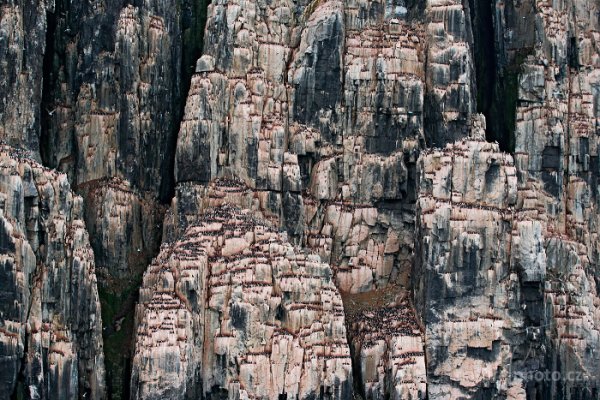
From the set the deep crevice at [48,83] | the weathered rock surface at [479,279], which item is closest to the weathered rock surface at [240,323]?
the weathered rock surface at [479,279]

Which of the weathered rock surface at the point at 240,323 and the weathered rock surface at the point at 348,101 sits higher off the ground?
the weathered rock surface at the point at 348,101

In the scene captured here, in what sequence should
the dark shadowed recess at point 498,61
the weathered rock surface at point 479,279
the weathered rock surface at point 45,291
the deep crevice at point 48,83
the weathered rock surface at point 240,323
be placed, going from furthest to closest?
1. the dark shadowed recess at point 498,61
2. the deep crevice at point 48,83
3. the weathered rock surface at point 479,279
4. the weathered rock surface at point 240,323
5. the weathered rock surface at point 45,291

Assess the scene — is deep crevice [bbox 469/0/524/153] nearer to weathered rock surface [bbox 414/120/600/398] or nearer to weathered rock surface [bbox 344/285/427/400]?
weathered rock surface [bbox 414/120/600/398]

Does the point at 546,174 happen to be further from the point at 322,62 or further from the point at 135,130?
the point at 135,130

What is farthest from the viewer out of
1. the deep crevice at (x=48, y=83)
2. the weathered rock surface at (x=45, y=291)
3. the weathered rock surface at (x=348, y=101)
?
the deep crevice at (x=48, y=83)

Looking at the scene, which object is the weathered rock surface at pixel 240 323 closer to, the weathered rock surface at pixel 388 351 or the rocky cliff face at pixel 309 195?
the rocky cliff face at pixel 309 195

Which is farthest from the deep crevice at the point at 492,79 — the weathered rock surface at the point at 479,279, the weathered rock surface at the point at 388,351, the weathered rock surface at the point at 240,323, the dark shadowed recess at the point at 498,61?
the weathered rock surface at the point at 240,323

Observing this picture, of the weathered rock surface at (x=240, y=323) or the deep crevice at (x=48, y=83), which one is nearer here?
the weathered rock surface at (x=240, y=323)

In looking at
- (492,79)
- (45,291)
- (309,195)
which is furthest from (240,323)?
(492,79)
